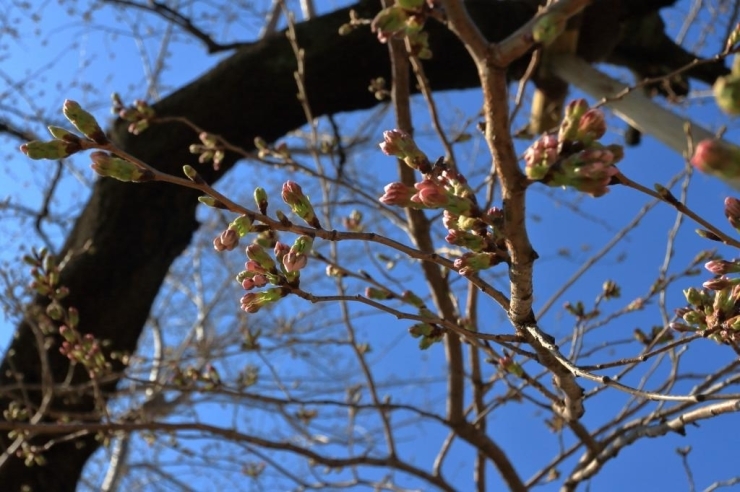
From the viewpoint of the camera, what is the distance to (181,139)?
99.7 inches

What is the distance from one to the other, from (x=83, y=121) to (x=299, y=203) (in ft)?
0.87

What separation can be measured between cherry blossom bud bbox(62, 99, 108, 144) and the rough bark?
Result: 1.88 m

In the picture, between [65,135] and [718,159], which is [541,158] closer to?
[718,159]

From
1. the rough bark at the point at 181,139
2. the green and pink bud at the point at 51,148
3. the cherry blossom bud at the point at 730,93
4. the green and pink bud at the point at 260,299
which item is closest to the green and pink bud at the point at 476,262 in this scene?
the green and pink bud at the point at 260,299

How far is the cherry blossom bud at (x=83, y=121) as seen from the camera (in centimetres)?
68

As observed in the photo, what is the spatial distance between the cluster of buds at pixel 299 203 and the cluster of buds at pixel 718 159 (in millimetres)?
452

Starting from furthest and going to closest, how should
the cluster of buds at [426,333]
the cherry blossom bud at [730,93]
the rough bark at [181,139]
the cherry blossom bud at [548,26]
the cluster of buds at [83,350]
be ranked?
the rough bark at [181,139]
the cluster of buds at [83,350]
the cluster of buds at [426,333]
the cherry blossom bud at [548,26]
the cherry blossom bud at [730,93]

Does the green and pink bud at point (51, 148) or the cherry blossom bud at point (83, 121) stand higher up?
the cherry blossom bud at point (83, 121)

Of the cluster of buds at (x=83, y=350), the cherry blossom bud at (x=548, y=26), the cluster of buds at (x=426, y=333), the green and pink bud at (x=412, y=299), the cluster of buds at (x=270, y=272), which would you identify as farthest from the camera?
the cluster of buds at (x=83, y=350)

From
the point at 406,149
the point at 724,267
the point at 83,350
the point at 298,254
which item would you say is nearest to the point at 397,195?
the point at 406,149

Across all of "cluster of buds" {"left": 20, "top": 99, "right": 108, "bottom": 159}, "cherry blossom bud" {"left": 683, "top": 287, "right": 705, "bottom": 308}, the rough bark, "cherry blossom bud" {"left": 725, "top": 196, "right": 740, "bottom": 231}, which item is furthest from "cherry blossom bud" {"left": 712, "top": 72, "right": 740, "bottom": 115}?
the rough bark

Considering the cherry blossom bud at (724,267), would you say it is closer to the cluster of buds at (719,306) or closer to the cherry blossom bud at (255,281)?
the cluster of buds at (719,306)

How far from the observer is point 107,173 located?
69cm

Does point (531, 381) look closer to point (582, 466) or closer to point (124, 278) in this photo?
point (582, 466)
